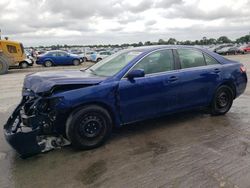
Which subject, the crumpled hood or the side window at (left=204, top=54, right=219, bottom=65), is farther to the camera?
the side window at (left=204, top=54, right=219, bottom=65)

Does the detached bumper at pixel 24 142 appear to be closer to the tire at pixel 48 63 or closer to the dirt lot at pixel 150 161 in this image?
the dirt lot at pixel 150 161

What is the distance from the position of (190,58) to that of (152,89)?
1245mm

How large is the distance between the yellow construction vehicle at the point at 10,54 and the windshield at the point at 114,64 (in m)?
14.7

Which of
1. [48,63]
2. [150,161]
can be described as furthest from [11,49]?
[150,161]

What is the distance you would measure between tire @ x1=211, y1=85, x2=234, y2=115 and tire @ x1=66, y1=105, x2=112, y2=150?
256 cm

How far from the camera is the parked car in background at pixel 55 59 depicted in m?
24.1

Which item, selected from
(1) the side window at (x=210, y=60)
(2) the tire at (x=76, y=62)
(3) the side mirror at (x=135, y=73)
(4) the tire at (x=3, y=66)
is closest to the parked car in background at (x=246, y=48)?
(2) the tire at (x=76, y=62)

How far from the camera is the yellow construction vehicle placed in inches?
714

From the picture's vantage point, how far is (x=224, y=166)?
3.61 meters

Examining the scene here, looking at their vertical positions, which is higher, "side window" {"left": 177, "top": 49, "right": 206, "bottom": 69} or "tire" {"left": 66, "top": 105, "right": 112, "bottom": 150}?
"side window" {"left": 177, "top": 49, "right": 206, "bottom": 69}

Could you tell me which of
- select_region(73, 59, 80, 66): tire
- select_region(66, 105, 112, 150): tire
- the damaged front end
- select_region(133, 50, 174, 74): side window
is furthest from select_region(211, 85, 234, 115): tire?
select_region(73, 59, 80, 66): tire

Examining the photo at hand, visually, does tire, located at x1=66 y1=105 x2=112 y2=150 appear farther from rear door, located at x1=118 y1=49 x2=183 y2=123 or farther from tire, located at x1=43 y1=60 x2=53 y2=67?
tire, located at x1=43 y1=60 x2=53 y2=67

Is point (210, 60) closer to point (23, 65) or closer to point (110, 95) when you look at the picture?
point (110, 95)

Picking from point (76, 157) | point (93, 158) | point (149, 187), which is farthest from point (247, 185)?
point (76, 157)
